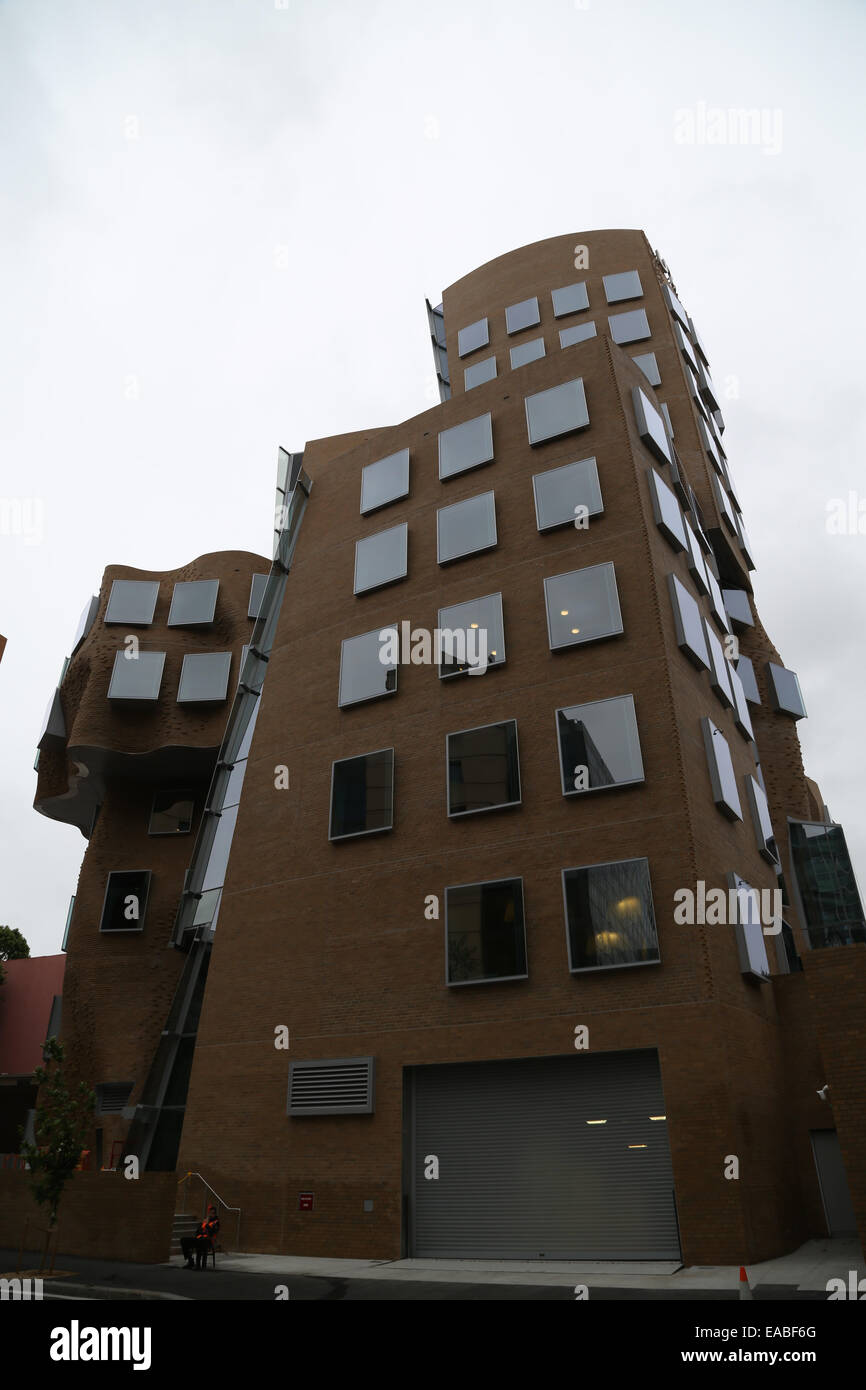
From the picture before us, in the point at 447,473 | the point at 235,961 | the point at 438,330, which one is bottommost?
the point at 235,961

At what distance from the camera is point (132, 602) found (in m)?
39.1

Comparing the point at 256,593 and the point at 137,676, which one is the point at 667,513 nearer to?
the point at 256,593

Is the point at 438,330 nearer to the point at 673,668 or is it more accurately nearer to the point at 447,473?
the point at 447,473

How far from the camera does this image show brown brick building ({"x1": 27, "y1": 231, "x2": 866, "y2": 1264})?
1859cm

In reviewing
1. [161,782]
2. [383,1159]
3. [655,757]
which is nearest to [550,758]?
[655,757]

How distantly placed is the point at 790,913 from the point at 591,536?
48.7ft

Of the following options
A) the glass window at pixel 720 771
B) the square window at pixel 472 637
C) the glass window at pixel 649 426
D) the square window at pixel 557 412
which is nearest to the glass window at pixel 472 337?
the square window at pixel 557 412

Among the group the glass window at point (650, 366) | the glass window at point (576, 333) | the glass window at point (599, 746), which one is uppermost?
the glass window at point (576, 333)

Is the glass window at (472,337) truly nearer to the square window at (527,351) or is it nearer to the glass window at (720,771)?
the square window at (527,351)

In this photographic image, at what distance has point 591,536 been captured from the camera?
24.4 m

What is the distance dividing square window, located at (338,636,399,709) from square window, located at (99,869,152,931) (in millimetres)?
15053

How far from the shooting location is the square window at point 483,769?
22.3 meters

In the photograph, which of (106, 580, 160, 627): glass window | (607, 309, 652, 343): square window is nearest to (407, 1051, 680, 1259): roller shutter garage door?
(106, 580, 160, 627): glass window

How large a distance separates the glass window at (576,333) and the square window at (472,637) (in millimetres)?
20107
